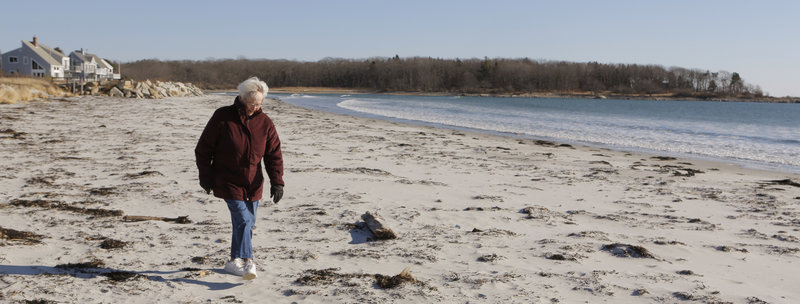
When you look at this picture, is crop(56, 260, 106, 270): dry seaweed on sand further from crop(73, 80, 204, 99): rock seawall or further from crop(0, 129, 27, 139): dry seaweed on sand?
crop(73, 80, 204, 99): rock seawall

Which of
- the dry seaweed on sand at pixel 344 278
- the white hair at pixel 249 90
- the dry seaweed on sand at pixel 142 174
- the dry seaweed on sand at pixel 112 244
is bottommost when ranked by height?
the dry seaweed on sand at pixel 344 278

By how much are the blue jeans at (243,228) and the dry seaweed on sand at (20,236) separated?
6.56 feet

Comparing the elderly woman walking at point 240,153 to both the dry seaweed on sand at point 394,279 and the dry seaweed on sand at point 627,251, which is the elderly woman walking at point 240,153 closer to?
the dry seaweed on sand at point 394,279

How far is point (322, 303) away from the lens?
401cm

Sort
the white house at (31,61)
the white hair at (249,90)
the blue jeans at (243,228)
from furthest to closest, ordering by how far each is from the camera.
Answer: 1. the white house at (31,61)
2. the blue jeans at (243,228)
3. the white hair at (249,90)

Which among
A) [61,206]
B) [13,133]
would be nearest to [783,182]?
[61,206]

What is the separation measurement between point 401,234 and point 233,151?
2.29m

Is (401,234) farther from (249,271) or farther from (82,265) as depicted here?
(82,265)

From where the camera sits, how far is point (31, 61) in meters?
73.4

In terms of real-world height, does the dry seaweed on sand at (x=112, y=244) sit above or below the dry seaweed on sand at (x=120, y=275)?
above

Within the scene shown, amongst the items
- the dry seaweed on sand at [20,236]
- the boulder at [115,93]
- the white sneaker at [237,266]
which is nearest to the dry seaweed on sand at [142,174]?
the dry seaweed on sand at [20,236]

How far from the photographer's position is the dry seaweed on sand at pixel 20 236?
5.01 meters

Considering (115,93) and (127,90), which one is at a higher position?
(127,90)

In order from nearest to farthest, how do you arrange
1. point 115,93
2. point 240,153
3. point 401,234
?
1. point 240,153
2. point 401,234
3. point 115,93
